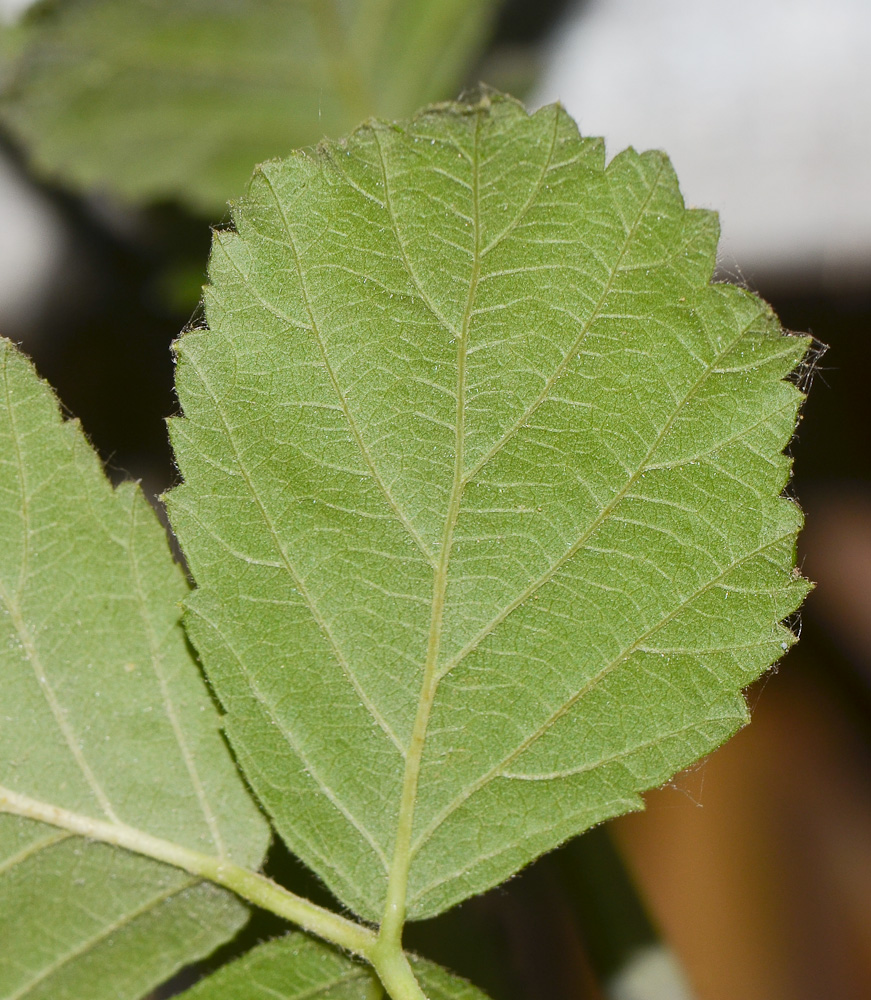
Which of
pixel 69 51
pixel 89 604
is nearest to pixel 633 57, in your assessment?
pixel 69 51

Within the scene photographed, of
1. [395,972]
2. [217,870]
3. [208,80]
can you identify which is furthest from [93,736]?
[208,80]

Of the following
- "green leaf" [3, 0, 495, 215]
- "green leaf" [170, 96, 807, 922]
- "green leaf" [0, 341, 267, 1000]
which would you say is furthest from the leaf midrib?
"green leaf" [3, 0, 495, 215]

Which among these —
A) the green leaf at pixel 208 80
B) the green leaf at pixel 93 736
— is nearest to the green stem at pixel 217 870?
the green leaf at pixel 93 736

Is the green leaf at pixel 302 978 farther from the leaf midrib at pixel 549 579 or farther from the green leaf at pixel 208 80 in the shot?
the green leaf at pixel 208 80

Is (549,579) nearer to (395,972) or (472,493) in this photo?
(472,493)

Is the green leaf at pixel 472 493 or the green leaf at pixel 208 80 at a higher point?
the green leaf at pixel 208 80

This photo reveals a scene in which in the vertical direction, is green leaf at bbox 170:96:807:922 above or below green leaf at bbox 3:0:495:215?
below

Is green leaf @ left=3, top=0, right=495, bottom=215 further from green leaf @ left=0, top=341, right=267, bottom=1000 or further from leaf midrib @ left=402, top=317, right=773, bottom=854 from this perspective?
leaf midrib @ left=402, top=317, right=773, bottom=854

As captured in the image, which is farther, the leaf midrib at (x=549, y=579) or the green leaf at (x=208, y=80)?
the green leaf at (x=208, y=80)
